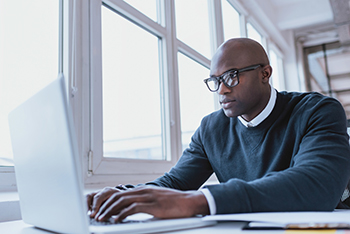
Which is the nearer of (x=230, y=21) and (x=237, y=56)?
(x=237, y=56)

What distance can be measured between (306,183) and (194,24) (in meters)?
2.20

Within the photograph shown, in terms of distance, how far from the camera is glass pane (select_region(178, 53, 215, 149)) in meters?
2.45

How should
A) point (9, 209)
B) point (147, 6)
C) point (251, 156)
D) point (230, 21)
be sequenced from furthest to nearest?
point (230, 21)
point (147, 6)
point (251, 156)
point (9, 209)

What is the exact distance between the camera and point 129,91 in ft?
6.25

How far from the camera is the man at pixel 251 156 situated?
26.8 inches

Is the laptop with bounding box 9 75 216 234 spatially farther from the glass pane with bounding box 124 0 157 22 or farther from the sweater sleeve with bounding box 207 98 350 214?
the glass pane with bounding box 124 0 157 22

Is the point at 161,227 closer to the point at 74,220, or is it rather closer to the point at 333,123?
the point at 74,220

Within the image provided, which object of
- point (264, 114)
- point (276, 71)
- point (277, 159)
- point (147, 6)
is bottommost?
point (277, 159)

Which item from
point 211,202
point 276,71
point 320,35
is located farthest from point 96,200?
point 320,35

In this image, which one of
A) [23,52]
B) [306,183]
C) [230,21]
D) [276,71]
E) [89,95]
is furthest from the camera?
[276,71]

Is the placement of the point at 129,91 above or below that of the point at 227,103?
above

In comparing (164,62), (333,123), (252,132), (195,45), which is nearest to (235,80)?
(252,132)

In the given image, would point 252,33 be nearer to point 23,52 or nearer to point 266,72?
point 266,72

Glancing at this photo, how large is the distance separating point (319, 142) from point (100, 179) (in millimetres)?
978
